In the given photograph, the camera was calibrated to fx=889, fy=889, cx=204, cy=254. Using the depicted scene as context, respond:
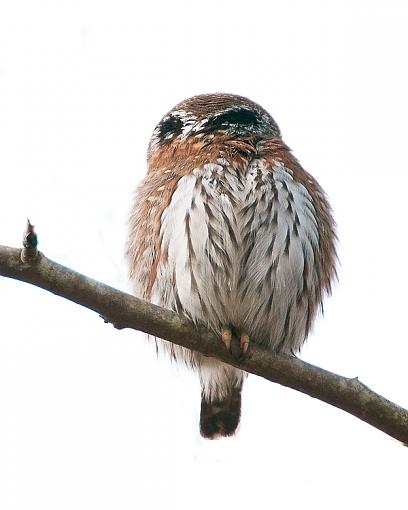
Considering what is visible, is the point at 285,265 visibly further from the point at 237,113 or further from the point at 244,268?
the point at 237,113

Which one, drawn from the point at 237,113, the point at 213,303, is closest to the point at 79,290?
the point at 213,303

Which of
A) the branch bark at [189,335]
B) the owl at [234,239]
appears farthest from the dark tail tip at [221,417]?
Answer: the branch bark at [189,335]

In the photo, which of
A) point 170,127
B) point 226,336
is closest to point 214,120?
point 170,127

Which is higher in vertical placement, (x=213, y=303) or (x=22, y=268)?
(x=213, y=303)

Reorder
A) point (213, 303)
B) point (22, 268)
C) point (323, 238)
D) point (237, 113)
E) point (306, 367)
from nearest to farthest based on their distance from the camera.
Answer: point (22, 268) < point (306, 367) < point (213, 303) < point (323, 238) < point (237, 113)

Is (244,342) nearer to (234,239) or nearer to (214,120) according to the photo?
(234,239)

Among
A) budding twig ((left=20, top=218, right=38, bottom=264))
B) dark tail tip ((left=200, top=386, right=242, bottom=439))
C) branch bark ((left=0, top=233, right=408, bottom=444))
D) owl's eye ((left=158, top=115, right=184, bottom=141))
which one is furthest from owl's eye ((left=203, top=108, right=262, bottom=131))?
budding twig ((left=20, top=218, right=38, bottom=264))
